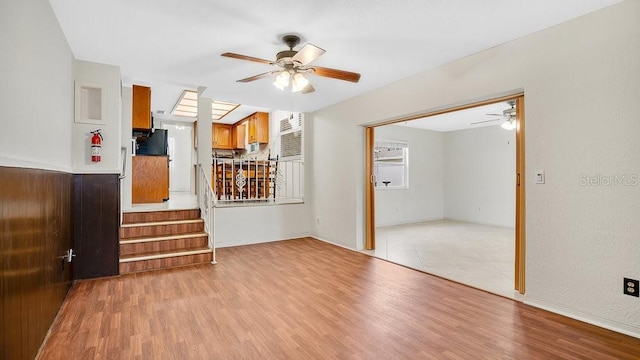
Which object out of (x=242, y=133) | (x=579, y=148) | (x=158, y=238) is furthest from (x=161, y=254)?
(x=242, y=133)

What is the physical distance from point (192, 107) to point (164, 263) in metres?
4.25

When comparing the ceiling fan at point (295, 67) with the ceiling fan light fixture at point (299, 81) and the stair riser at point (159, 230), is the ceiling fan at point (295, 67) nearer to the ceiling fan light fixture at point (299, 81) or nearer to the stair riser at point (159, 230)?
the ceiling fan light fixture at point (299, 81)

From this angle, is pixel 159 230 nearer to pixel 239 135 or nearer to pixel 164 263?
pixel 164 263

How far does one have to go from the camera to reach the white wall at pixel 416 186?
7310 mm

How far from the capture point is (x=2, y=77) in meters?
1.52

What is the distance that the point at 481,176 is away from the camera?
7469 mm

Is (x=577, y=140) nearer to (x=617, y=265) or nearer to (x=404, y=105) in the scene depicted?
(x=617, y=265)

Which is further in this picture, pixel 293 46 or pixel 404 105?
pixel 404 105

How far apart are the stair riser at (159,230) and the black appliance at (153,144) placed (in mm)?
2451

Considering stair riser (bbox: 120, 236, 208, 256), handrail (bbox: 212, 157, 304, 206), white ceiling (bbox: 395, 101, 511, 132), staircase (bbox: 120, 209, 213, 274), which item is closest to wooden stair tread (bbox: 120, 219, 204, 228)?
staircase (bbox: 120, 209, 213, 274)

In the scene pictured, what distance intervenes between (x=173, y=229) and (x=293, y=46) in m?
3.16

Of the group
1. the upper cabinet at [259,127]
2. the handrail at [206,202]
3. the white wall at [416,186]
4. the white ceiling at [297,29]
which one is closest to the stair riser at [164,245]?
the handrail at [206,202]

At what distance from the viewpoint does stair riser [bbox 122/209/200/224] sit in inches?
167

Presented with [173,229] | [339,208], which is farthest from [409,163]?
[173,229]
